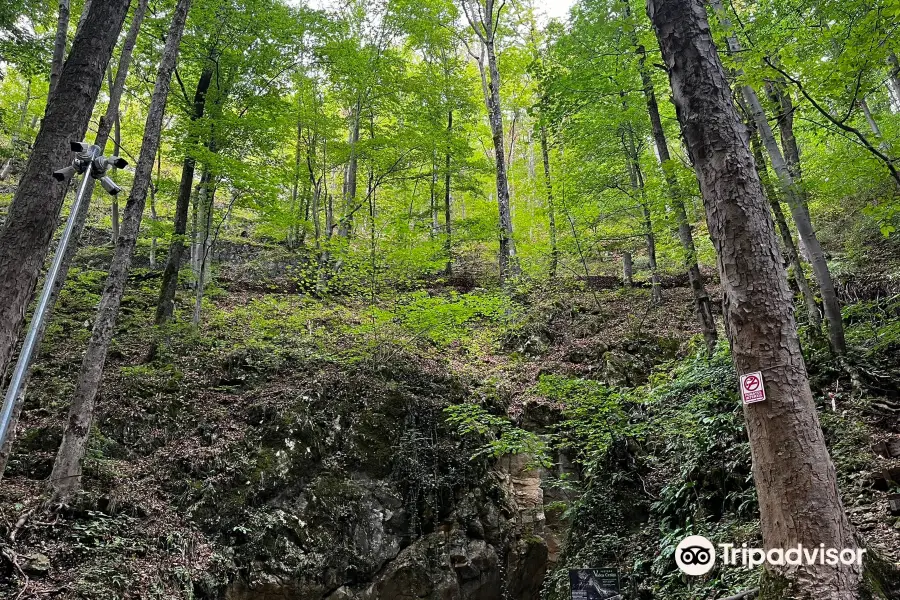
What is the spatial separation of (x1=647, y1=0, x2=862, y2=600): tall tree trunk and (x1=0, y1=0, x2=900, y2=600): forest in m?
0.02

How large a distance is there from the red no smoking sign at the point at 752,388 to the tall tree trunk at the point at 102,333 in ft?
23.1

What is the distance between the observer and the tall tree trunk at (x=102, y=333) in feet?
20.4

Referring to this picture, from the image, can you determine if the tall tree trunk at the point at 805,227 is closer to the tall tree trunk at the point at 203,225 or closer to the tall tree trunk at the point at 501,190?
the tall tree trunk at the point at 501,190

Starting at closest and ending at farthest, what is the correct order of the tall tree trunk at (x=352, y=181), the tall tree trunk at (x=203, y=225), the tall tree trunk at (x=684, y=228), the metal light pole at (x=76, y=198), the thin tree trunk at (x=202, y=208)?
1. the metal light pole at (x=76, y=198)
2. the tall tree trunk at (x=684, y=228)
3. the tall tree trunk at (x=203, y=225)
4. the thin tree trunk at (x=202, y=208)
5. the tall tree trunk at (x=352, y=181)

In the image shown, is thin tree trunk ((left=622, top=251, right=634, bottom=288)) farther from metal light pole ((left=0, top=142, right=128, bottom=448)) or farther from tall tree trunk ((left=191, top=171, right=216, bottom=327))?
metal light pole ((left=0, top=142, right=128, bottom=448))

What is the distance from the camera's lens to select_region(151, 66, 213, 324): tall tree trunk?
10984 mm

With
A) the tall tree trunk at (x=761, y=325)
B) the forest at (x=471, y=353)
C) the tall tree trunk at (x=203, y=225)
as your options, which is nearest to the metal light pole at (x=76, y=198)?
the forest at (x=471, y=353)

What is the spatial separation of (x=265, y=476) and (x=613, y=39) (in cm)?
1059

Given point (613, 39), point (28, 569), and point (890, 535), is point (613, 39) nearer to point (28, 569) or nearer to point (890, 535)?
point (890, 535)

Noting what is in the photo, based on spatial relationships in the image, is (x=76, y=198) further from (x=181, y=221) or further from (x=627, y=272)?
(x=627, y=272)

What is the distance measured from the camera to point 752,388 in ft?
9.77

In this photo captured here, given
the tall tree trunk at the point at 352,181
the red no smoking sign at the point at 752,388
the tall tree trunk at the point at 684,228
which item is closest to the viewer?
the red no smoking sign at the point at 752,388

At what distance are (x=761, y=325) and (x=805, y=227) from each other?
5098mm

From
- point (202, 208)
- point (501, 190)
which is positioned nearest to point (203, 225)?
point (202, 208)
